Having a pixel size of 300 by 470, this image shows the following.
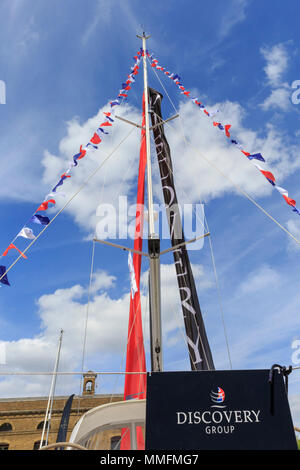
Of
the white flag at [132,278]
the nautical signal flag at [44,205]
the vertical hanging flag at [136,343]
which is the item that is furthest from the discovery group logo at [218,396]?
the nautical signal flag at [44,205]

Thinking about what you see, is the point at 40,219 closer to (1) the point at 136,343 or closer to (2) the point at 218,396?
(1) the point at 136,343

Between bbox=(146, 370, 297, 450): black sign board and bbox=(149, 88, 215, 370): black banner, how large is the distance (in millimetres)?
6352

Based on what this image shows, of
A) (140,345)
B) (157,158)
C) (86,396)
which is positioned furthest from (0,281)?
(86,396)

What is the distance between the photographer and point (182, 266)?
989 centimetres

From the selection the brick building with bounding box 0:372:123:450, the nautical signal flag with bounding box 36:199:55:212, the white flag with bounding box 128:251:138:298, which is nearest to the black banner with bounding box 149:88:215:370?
the white flag with bounding box 128:251:138:298

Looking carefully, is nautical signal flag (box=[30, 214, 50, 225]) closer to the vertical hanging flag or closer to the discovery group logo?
the vertical hanging flag

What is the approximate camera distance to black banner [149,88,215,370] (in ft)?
28.8

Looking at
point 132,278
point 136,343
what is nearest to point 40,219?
point 132,278

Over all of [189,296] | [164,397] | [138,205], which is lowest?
[164,397]

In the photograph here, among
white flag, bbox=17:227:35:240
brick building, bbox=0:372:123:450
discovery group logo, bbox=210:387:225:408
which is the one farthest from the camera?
brick building, bbox=0:372:123:450

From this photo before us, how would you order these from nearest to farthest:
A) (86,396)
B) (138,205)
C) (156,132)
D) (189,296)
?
(189,296)
(138,205)
(156,132)
(86,396)

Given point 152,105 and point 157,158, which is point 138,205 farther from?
point 152,105
